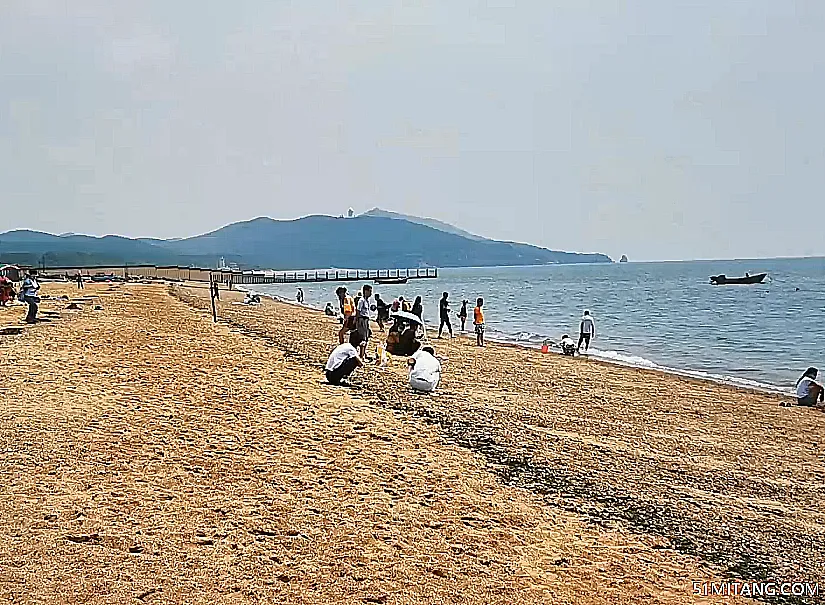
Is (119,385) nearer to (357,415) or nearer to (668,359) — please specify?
(357,415)

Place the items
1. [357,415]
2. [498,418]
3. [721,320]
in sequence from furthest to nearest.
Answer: [721,320] < [498,418] < [357,415]

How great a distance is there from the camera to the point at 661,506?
679cm

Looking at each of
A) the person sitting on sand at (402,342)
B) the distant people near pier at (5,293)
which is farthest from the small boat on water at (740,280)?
the person sitting on sand at (402,342)

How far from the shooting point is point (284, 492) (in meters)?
6.46

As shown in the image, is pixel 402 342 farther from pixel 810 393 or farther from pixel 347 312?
pixel 810 393

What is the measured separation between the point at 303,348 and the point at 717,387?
8.39m

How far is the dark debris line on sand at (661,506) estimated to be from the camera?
223 inches

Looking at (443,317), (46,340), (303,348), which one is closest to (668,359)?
(443,317)

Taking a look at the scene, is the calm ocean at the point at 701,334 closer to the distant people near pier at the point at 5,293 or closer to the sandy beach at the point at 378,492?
the sandy beach at the point at 378,492

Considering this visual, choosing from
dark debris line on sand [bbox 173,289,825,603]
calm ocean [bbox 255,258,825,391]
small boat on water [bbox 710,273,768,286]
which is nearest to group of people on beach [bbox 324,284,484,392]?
dark debris line on sand [bbox 173,289,825,603]

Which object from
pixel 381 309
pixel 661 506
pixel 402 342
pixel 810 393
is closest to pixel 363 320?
pixel 402 342

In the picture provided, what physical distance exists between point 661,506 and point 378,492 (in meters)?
2.33

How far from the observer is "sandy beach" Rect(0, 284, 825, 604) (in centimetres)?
492

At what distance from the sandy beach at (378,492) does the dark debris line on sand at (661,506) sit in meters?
0.02
